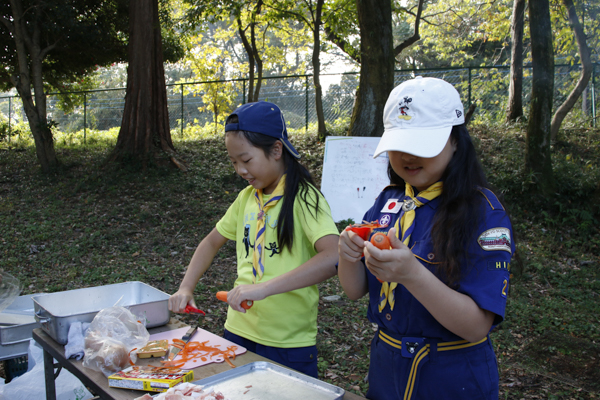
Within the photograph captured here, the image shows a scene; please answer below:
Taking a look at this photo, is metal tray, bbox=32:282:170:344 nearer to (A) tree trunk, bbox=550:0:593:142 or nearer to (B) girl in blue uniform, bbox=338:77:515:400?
(B) girl in blue uniform, bbox=338:77:515:400

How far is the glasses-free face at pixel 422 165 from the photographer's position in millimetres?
1248

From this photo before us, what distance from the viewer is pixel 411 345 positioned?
1.25m

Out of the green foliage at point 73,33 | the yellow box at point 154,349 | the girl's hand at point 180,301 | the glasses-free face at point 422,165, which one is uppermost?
the green foliage at point 73,33

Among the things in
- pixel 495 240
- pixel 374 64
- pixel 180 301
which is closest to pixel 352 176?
pixel 374 64

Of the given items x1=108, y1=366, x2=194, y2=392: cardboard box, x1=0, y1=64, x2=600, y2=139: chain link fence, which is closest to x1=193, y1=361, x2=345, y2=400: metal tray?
x1=108, y1=366, x2=194, y2=392: cardboard box

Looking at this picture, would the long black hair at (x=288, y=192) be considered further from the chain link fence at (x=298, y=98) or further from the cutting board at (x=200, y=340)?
the chain link fence at (x=298, y=98)

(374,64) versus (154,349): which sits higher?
(374,64)

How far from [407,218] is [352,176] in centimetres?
441

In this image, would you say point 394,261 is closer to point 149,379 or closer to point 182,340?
point 149,379

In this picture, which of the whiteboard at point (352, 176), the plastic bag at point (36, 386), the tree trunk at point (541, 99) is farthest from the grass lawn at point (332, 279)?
the plastic bag at point (36, 386)

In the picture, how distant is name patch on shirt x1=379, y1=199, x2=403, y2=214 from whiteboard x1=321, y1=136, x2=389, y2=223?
4175 millimetres

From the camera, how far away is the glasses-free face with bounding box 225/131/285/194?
69.8 inches

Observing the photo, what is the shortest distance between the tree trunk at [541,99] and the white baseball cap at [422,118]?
6030mm

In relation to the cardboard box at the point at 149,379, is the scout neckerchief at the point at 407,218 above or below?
above
